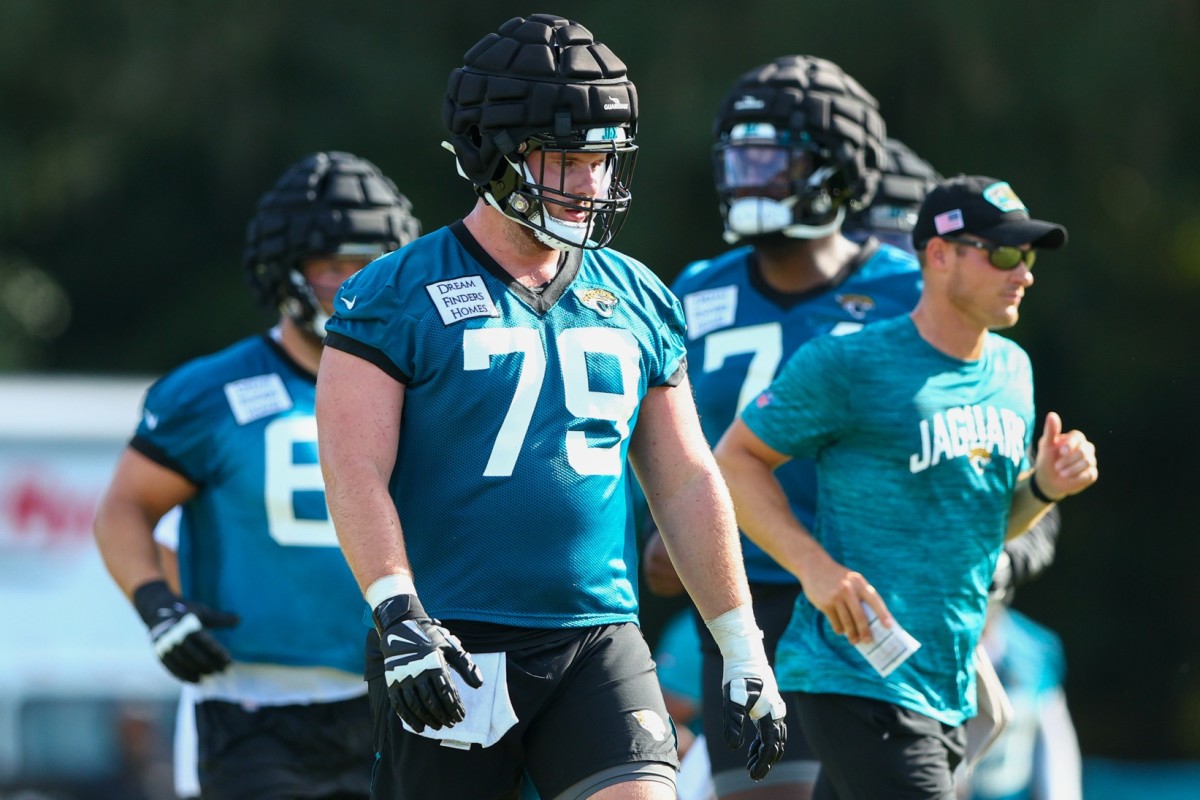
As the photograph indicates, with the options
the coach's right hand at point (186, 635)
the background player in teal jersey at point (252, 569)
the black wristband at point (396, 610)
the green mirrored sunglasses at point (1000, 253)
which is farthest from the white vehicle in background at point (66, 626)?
the black wristband at point (396, 610)

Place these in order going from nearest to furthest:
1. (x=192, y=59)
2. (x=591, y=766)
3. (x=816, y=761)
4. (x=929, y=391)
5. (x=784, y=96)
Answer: (x=591, y=766) < (x=929, y=391) < (x=816, y=761) < (x=784, y=96) < (x=192, y=59)

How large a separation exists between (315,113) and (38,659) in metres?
4.43

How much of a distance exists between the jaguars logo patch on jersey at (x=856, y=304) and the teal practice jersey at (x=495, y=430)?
1733mm

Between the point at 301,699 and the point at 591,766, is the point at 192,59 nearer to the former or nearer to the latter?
the point at 301,699

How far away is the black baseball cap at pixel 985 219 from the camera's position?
5.49m

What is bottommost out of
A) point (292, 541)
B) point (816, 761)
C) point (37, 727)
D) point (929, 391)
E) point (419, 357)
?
point (37, 727)

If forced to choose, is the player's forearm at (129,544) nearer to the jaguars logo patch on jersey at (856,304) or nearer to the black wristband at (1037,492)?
the jaguars logo patch on jersey at (856,304)

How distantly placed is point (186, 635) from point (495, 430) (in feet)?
6.61

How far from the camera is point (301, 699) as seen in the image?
626 cm

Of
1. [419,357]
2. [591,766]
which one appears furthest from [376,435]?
[591,766]

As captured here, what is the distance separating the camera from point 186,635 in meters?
6.12

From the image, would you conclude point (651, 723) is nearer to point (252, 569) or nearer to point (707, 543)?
point (707, 543)

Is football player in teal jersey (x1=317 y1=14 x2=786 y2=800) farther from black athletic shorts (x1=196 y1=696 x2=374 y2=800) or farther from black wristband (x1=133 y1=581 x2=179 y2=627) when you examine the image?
black wristband (x1=133 y1=581 x2=179 y2=627)

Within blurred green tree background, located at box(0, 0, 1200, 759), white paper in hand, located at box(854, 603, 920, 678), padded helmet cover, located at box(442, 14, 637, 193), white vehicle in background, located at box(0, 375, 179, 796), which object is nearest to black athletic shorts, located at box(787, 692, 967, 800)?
white paper in hand, located at box(854, 603, 920, 678)
